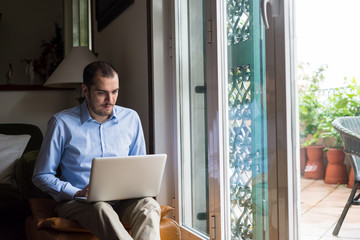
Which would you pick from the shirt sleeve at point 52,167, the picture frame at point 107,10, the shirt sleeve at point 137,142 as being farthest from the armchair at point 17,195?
the picture frame at point 107,10

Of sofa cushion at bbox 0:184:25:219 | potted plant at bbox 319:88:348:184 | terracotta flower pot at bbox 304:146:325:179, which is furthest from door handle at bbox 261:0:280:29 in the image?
sofa cushion at bbox 0:184:25:219

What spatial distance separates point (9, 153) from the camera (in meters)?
3.19

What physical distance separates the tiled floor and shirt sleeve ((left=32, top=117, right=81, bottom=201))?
104cm

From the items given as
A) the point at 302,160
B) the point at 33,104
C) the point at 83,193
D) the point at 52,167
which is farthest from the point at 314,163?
the point at 33,104

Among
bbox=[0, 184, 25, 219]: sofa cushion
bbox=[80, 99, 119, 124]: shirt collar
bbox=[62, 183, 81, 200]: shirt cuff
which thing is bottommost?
bbox=[0, 184, 25, 219]: sofa cushion

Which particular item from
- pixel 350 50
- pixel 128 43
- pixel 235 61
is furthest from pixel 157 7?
pixel 350 50

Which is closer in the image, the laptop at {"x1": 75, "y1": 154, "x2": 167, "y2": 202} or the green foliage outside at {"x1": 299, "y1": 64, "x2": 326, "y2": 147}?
the green foliage outside at {"x1": 299, "y1": 64, "x2": 326, "y2": 147}

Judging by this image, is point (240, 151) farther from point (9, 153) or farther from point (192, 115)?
point (9, 153)

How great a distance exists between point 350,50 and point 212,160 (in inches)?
39.3

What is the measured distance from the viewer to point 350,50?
152 cm

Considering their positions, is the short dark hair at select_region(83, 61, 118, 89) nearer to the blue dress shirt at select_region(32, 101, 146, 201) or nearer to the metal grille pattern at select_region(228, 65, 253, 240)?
the blue dress shirt at select_region(32, 101, 146, 201)

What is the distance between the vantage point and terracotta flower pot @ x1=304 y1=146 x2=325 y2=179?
1617 millimetres

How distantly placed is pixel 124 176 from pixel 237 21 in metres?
0.86

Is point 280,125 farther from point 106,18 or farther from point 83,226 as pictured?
point 106,18
